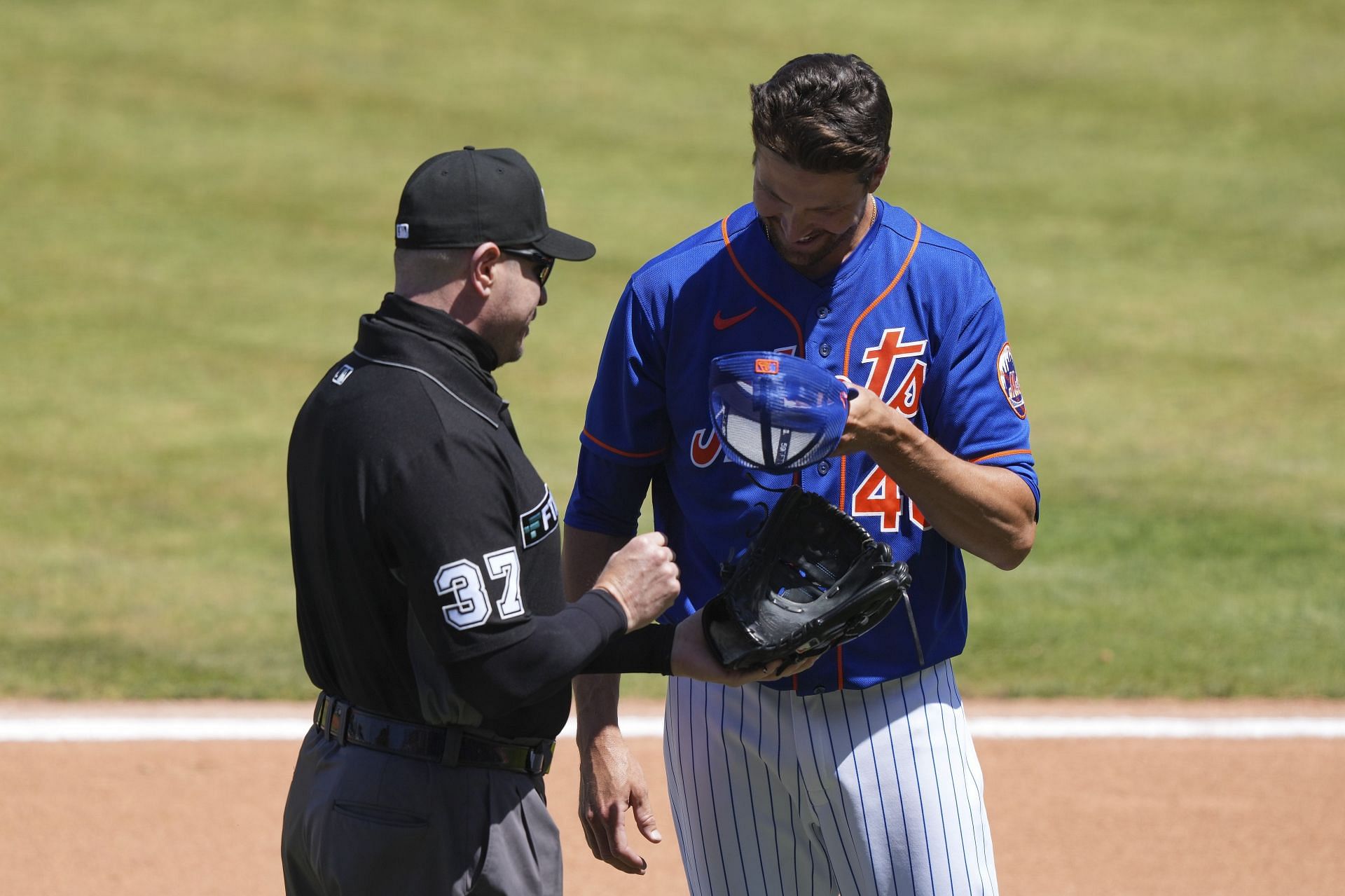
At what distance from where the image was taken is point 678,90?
18.1 m

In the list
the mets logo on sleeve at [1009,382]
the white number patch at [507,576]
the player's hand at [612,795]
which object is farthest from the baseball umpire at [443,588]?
the mets logo on sleeve at [1009,382]

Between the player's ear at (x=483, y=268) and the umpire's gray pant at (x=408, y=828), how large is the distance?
0.85 m

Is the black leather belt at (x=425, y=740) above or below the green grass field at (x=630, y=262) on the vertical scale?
above

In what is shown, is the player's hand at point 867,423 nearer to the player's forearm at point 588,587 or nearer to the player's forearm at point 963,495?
the player's forearm at point 963,495

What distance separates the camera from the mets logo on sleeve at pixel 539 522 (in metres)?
2.70

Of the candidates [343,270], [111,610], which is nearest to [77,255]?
[343,270]

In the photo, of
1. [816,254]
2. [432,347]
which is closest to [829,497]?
[816,254]

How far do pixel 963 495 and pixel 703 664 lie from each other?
561mm

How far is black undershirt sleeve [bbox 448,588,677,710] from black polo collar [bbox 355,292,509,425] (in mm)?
377

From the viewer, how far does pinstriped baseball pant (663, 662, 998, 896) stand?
2922 mm

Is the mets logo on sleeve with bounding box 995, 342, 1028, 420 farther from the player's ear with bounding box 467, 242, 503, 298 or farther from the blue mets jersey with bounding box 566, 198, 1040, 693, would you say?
the player's ear with bounding box 467, 242, 503, 298

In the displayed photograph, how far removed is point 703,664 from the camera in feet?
9.20

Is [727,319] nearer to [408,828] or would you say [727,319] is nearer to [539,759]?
[539,759]

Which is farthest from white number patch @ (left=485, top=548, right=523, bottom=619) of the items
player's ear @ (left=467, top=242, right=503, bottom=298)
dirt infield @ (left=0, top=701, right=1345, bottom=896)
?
dirt infield @ (left=0, top=701, right=1345, bottom=896)
